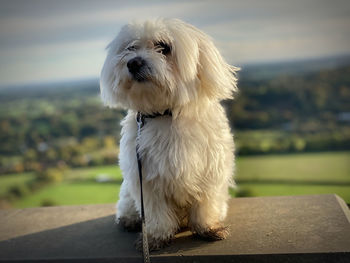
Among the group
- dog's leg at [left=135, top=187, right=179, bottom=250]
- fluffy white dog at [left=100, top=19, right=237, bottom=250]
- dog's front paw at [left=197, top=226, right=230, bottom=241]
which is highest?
fluffy white dog at [left=100, top=19, right=237, bottom=250]

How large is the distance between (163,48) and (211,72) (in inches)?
10.9

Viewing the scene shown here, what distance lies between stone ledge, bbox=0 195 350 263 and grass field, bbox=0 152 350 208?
4.47 feet

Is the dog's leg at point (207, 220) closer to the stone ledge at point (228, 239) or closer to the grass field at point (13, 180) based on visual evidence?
the stone ledge at point (228, 239)

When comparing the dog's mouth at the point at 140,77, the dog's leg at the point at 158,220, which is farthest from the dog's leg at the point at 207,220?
the dog's mouth at the point at 140,77

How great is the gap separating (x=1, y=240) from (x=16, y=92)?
2615 millimetres

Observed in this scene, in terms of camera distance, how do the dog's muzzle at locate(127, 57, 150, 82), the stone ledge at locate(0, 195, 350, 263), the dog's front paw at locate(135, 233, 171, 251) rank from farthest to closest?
the dog's front paw at locate(135, 233, 171, 251), the stone ledge at locate(0, 195, 350, 263), the dog's muzzle at locate(127, 57, 150, 82)

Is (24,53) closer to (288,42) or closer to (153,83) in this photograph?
(288,42)

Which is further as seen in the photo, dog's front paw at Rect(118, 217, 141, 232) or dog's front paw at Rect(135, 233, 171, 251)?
dog's front paw at Rect(118, 217, 141, 232)

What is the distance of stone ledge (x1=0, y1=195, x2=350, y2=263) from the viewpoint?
2.14m

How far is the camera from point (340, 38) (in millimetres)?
4047

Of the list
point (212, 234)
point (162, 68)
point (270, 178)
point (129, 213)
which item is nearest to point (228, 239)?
point (212, 234)

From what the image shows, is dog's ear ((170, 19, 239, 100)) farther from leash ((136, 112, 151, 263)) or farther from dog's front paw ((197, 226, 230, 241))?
dog's front paw ((197, 226, 230, 241))

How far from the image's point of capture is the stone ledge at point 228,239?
214 centimetres

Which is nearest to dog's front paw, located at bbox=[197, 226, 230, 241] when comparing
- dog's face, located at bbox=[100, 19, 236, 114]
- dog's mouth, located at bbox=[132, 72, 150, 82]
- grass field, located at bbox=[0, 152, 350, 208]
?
dog's face, located at bbox=[100, 19, 236, 114]
